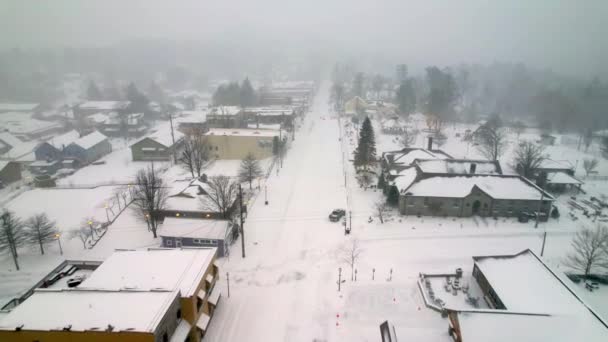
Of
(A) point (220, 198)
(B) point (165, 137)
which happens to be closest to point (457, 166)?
(A) point (220, 198)

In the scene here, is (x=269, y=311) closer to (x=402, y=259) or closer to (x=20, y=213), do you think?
(x=402, y=259)

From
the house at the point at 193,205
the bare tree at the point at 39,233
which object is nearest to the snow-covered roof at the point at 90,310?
the bare tree at the point at 39,233

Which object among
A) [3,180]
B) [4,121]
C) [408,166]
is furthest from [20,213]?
[4,121]

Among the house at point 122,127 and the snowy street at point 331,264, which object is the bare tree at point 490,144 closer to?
the snowy street at point 331,264

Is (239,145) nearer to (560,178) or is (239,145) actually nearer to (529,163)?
(529,163)

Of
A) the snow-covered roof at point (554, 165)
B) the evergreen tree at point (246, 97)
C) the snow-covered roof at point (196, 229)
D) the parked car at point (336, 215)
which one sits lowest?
the parked car at point (336, 215)

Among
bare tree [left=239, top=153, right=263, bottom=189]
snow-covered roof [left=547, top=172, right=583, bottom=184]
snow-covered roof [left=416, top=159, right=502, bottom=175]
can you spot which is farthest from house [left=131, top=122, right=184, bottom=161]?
snow-covered roof [left=547, top=172, right=583, bottom=184]

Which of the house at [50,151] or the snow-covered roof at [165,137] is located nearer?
the house at [50,151]

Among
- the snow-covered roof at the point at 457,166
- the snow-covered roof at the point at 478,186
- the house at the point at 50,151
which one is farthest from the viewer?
the house at the point at 50,151
